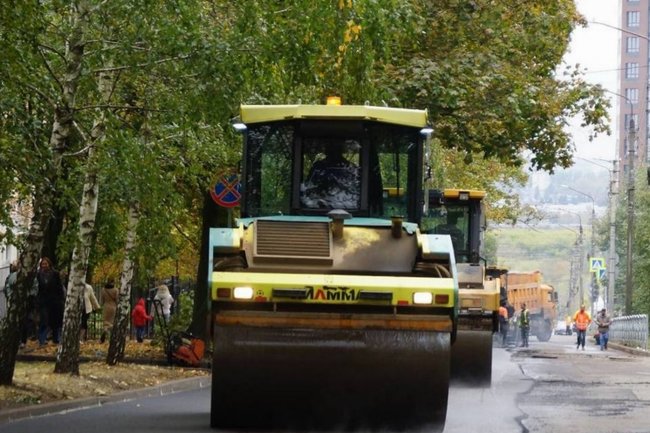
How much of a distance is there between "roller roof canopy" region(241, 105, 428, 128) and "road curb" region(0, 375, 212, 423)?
3842 mm

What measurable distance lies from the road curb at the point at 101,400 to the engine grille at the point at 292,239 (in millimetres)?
3641

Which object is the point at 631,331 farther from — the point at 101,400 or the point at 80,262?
the point at 101,400

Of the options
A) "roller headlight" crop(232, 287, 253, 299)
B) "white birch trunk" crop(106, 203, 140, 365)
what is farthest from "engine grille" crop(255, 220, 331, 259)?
"white birch trunk" crop(106, 203, 140, 365)

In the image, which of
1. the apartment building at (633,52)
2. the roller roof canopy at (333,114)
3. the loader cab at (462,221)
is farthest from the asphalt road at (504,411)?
the apartment building at (633,52)

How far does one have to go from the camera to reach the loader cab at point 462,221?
2467 centimetres

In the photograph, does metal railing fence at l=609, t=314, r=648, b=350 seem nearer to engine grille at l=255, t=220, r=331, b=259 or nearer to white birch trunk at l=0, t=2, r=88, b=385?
white birch trunk at l=0, t=2, r=88, b=385

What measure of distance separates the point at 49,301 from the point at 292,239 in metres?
15.8

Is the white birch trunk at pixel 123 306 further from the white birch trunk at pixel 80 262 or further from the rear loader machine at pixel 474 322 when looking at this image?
the rear loader machine at pixel 474 322

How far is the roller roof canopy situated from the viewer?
49.5ft

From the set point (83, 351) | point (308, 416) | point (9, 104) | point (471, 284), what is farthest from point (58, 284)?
point (308, 416)

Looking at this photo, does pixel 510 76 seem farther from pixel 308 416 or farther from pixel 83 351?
pixel 308 416

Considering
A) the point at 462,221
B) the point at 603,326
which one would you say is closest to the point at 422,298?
the point at 462,221

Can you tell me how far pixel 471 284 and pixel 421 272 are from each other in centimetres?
903

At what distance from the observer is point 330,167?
15250mm
